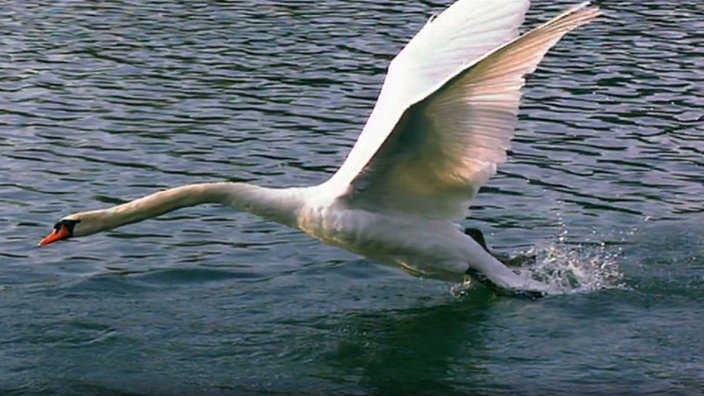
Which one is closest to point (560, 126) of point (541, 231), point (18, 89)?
point (541, 231)

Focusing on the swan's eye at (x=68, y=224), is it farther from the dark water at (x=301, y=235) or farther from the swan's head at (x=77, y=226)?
the dark water at (x=301, y=235)

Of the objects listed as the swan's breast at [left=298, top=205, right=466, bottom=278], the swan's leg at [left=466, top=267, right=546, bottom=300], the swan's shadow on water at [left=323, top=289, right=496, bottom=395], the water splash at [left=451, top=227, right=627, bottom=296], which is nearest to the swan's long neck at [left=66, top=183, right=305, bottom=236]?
the swan's breast at [left=298, top=205, right=466, bottom=278]

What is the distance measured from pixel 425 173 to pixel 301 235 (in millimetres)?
3143

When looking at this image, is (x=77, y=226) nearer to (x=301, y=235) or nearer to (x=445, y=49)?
(x=445, y=49)

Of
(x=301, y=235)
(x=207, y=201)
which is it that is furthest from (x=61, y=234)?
(x=301, y=235)

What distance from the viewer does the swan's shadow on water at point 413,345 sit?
9.88m

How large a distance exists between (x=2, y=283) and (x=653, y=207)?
18.6 ft

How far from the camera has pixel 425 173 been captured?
1019 cm

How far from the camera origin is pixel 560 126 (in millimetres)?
16641

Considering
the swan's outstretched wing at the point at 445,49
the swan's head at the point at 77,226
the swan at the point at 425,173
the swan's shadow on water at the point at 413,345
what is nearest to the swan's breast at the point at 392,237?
the swan at the point at 425,173

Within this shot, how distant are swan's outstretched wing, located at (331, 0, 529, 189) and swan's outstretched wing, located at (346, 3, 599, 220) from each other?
532mm

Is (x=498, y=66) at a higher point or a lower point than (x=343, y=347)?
higher

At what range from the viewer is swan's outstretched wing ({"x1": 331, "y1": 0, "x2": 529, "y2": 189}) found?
10.8m

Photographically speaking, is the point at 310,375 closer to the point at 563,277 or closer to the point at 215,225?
the point at 563,277
